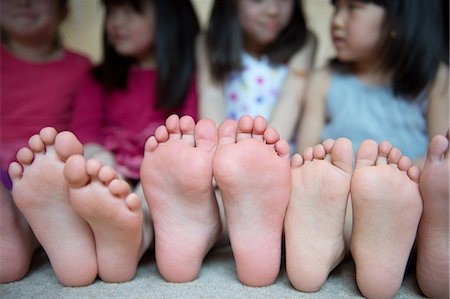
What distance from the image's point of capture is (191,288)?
0.66 m

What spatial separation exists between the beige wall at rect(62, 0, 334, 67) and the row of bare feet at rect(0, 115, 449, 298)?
1.00 metres

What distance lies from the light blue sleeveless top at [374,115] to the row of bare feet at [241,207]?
0.41 m

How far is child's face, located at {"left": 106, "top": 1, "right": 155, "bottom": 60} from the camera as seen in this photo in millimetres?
1123

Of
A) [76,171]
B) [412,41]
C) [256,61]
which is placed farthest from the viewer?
[256,61]

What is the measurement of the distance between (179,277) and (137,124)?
21.7 inches

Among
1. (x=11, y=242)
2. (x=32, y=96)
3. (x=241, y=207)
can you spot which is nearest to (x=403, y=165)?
(x=241, y=207)

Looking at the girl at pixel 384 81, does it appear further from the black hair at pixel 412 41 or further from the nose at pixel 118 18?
the nose at pixel 118 18

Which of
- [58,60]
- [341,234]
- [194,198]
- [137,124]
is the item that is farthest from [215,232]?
[58,60]

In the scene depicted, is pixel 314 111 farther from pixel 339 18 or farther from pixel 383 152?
pixel 383 152

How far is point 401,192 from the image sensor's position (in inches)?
23.8

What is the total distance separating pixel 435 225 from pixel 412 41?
511 millimetres

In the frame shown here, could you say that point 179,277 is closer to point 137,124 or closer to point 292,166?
point 292,166

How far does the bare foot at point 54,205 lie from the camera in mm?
638

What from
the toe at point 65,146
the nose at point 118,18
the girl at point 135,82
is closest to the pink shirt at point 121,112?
the girl at point 135,82
